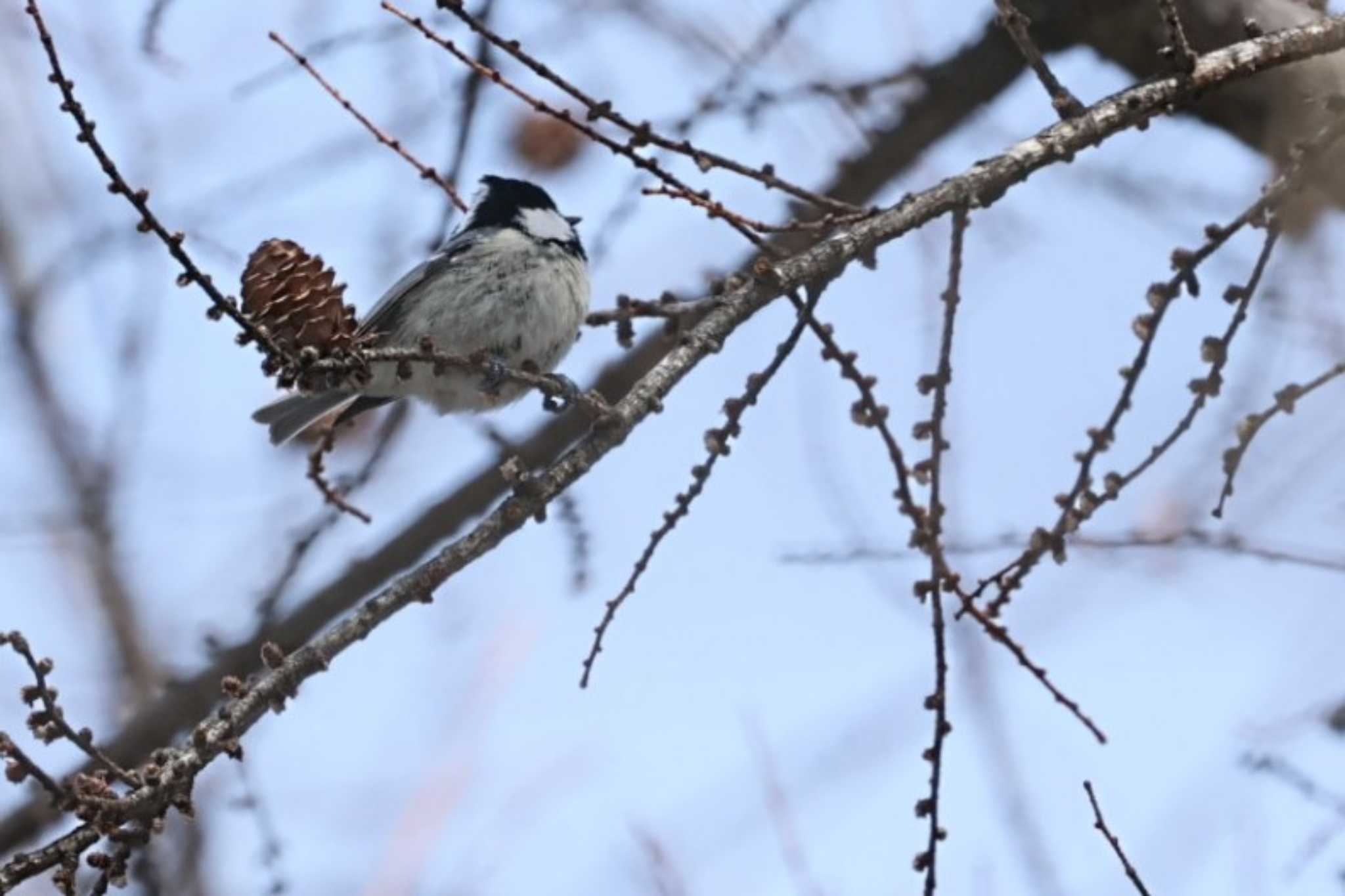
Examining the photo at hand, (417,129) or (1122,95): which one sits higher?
(417,129)

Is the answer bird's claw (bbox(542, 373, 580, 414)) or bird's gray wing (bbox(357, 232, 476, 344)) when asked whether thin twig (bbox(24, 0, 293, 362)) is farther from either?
bird's gray wing (bbox(357, 232, 476, 344))

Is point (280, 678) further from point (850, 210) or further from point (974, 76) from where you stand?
point (974, 76)

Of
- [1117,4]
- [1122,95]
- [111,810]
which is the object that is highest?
[1117,4]

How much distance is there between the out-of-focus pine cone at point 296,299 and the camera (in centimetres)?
234

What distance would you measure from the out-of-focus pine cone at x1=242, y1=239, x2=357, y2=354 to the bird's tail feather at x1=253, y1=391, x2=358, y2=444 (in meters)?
1.52

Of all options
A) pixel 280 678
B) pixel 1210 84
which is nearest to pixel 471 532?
pixel 280 678

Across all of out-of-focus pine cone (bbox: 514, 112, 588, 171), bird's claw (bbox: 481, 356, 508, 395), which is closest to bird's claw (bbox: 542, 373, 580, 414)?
bird's claw (bbox: 481, 356, 508, 395)

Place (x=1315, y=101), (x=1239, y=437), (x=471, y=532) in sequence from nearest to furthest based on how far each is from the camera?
(x=471, y=532) < (x=1239, y=437) < (x=1315, y=101)

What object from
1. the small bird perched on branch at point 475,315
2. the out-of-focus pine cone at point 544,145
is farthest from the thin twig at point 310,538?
the out-of-focus pine cone at point 544,145

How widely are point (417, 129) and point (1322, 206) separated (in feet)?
7.60

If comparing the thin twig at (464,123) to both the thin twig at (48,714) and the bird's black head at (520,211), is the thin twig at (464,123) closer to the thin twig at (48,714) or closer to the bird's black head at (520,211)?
the bird's black head at (520,211)

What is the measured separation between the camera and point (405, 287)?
4.13 metres

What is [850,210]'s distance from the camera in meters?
2.54

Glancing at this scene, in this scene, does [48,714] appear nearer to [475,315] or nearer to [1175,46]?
[1175,46]
